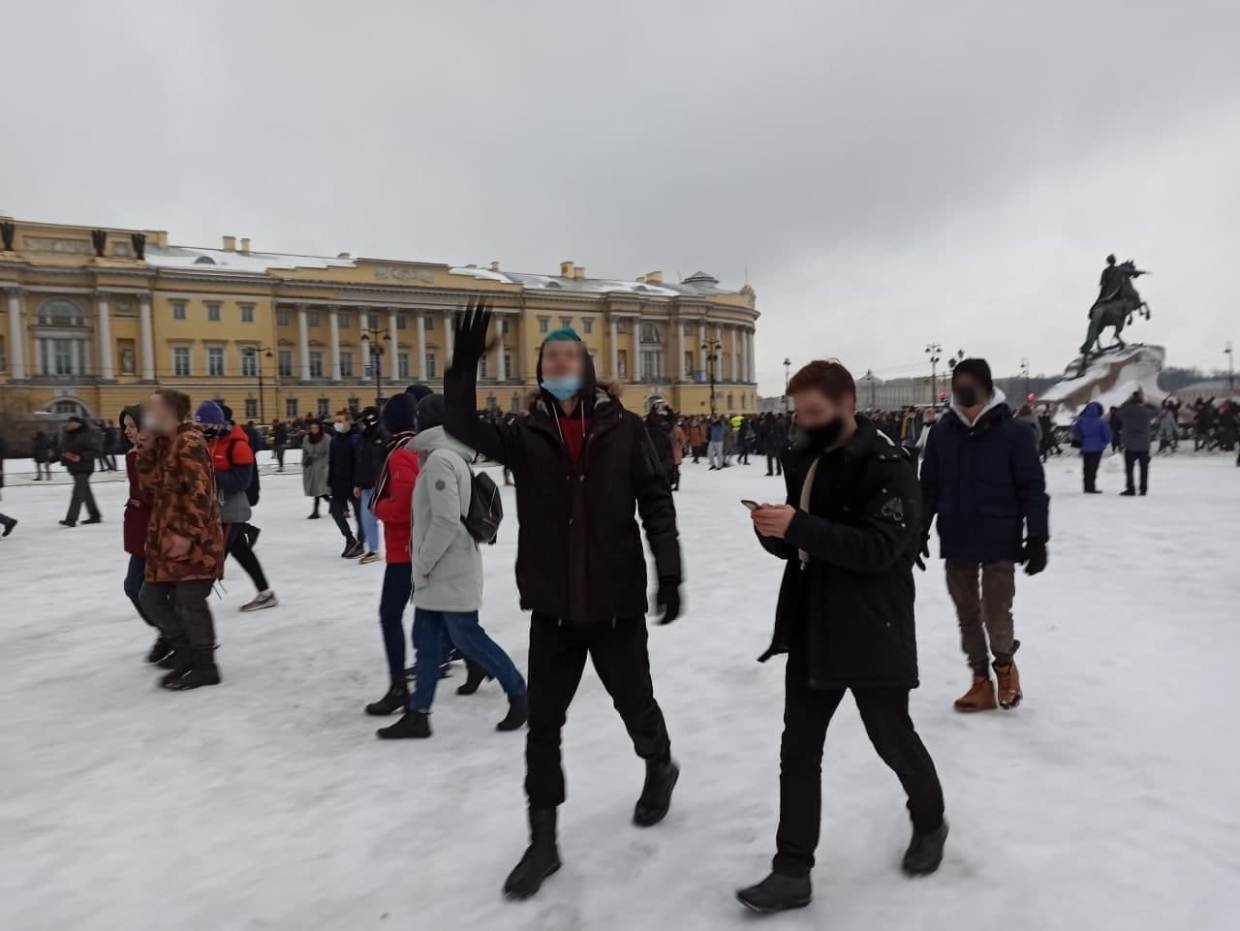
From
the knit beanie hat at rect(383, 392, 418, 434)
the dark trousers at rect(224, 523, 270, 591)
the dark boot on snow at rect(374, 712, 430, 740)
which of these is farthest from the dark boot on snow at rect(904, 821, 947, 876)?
the dark trousers at rect(224, 523, 270, 591)

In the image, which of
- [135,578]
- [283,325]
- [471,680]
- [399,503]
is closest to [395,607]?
[399,503]

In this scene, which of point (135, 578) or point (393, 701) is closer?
point (393, 701)

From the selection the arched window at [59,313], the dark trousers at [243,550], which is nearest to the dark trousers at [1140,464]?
the dark trousers at [243,550]

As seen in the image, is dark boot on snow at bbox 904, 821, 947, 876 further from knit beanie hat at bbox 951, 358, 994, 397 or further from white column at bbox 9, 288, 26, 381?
white column at bbox 9, 288, 26, 381

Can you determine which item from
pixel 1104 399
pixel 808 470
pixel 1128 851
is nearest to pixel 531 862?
pixel 808 470

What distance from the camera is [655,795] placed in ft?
10.2

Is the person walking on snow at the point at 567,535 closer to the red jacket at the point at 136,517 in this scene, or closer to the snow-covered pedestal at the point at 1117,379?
the red jacket at the point at 136,517

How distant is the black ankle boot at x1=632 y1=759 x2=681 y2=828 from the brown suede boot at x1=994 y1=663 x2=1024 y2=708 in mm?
1963

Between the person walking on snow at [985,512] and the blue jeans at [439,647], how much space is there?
211cm

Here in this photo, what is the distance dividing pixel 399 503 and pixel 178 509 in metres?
1.33

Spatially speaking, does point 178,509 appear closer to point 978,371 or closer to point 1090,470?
point 978,371

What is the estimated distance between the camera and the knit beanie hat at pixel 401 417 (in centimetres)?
446

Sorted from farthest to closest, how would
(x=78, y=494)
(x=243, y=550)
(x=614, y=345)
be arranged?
(x=614, y=345) < (x=78, y=494) < (x=243, y=550)

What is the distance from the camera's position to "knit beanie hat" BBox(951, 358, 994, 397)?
3.93 meters
